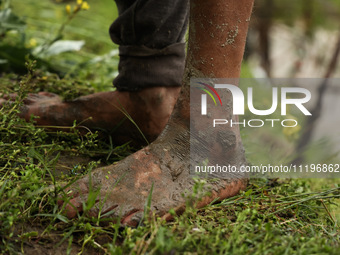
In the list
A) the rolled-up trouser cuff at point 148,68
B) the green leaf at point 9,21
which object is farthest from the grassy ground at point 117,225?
the green leaf at point 9,21

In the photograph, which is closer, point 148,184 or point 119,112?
point 148,184

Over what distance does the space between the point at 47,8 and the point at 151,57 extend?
131 inches

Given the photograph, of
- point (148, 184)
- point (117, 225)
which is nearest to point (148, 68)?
point (148, 184)

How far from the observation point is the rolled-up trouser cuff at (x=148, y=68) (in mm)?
1733

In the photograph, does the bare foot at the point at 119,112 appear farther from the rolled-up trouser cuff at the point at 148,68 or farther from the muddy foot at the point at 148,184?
the muddy foot at the point at 148,184

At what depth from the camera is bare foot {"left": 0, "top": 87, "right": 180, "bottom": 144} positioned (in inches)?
66.8

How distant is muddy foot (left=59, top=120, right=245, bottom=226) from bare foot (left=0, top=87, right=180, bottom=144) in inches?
9.9

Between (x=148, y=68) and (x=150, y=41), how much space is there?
113 millimetres

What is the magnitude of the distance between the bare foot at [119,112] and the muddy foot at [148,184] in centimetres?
25

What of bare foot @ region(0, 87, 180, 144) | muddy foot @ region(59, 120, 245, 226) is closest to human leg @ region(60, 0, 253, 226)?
muddy foot @ region(59, 120, 245, 226)

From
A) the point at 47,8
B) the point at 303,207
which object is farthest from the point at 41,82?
the point at 47,8

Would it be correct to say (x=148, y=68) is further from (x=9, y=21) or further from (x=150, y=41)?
(x=9, y=21)

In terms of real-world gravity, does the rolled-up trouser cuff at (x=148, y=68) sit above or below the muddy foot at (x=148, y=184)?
above

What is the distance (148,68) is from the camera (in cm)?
174
